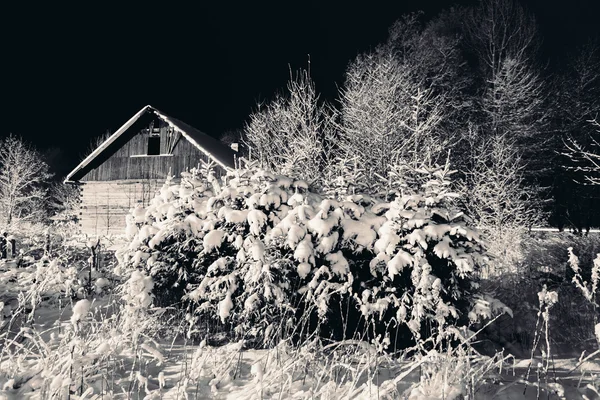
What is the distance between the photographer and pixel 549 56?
965 inches

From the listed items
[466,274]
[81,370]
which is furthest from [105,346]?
[466,274]

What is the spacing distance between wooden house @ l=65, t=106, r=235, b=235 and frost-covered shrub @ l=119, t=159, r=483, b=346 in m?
13.9

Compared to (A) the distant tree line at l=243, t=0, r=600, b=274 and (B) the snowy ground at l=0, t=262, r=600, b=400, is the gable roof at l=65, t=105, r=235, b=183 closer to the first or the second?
(A) the distant tree line at l=243, t=0, r=600, b=274

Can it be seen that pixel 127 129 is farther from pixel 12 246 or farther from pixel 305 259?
pixel 305 259

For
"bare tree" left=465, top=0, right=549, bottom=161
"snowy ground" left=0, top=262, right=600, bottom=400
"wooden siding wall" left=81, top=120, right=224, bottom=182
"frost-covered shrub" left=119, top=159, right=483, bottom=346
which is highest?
"bare tree" left=465, top=0, right=549, bottom=161

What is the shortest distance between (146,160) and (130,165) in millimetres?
852

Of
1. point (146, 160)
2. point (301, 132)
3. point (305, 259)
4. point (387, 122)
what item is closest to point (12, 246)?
point (146, 160)

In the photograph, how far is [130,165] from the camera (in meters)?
20.1

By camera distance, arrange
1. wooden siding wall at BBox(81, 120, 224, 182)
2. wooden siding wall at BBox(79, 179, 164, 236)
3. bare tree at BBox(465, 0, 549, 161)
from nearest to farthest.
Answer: wooden siding wall at BBox(81, 120, 224, 182) → wooden siding wall at BBox(79, 179, 164, 236) → bare tree at BBox(465, 0, 549, 161)

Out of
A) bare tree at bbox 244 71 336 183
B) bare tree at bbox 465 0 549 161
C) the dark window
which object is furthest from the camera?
bare tree at bbox 465 0 549 161

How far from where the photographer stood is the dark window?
20.5 metres

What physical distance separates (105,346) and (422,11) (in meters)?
27.7

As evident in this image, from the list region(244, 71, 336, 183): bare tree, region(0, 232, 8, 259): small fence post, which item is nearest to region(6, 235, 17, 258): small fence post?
region(0, 232, 8, 259): small fence post

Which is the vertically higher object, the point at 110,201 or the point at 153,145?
the point at 153,145
